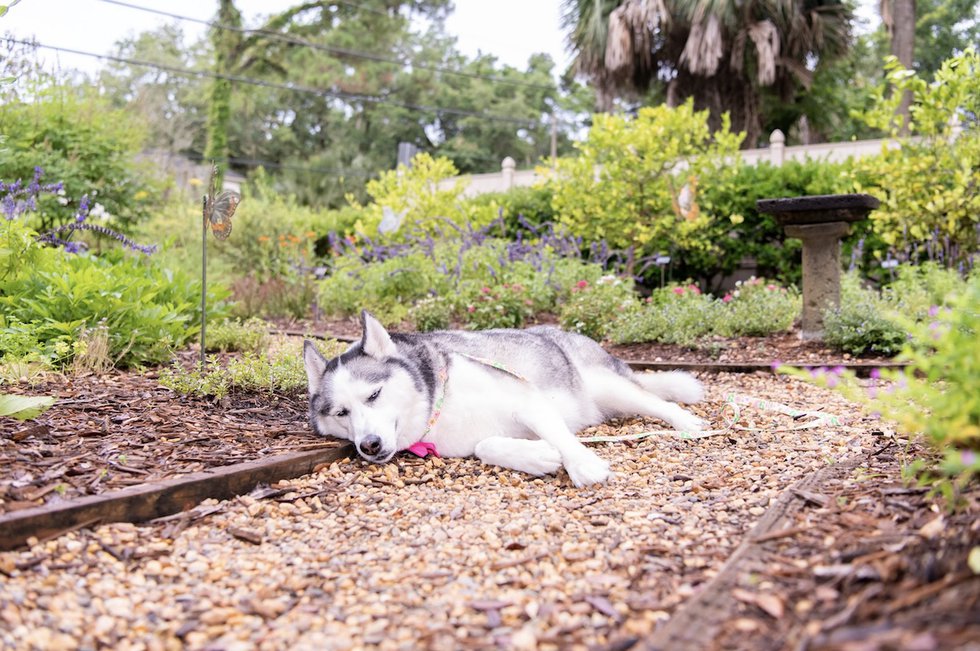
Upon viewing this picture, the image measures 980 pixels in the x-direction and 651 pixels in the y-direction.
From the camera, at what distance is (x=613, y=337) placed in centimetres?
719

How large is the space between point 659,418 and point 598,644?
261cm

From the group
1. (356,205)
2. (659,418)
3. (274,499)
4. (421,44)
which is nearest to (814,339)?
(659,418)

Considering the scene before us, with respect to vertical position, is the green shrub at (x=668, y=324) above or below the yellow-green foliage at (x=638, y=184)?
below

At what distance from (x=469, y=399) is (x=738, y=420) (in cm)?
174

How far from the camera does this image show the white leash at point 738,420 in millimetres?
3886

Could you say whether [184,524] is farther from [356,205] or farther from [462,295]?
[356,205]

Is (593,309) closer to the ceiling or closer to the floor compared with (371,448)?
closer to the ceiling

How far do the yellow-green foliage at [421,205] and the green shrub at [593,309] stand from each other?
3535 millimetres

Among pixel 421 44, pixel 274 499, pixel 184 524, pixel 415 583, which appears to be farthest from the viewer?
pixel 421 44

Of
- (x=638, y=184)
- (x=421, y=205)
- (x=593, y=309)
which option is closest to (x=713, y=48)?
(x=638, y=184)

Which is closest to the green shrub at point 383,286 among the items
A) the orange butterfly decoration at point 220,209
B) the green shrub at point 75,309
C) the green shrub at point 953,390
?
the green shrub at point 75,309

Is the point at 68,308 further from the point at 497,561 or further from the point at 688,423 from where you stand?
the point at 688,423

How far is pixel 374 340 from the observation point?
3.43 metres

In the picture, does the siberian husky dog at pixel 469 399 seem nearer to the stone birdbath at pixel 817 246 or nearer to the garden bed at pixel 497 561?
the garden bed at pixel 497 561
